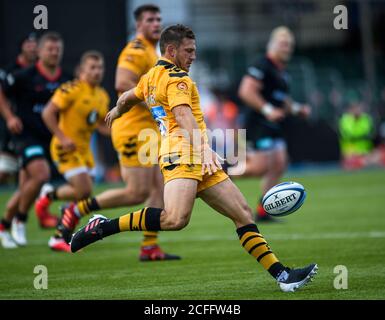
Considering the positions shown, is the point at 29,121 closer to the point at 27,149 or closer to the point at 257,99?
the point at 27,149

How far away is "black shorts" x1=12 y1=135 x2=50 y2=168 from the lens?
38.3 ft

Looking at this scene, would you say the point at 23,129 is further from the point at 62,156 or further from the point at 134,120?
the point at 134,120

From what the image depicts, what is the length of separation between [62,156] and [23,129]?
2.64 ft

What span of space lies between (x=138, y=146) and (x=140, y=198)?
0.60 m

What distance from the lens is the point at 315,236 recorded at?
1123 cm

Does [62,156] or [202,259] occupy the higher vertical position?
[62,156]

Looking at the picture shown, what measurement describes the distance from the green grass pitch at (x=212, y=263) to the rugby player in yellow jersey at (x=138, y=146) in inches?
23.8

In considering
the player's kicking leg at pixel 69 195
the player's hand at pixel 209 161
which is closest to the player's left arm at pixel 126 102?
the player's hand at pixel 209 161

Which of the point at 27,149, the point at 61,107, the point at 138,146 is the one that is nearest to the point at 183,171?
the point at 138,146

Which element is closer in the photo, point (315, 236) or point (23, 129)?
point (315, 236)

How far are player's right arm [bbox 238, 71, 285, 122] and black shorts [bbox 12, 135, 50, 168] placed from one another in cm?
353

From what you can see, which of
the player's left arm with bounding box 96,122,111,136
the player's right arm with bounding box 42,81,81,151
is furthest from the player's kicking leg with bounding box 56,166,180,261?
the player's left arm with bounding box 96,122,111,136
